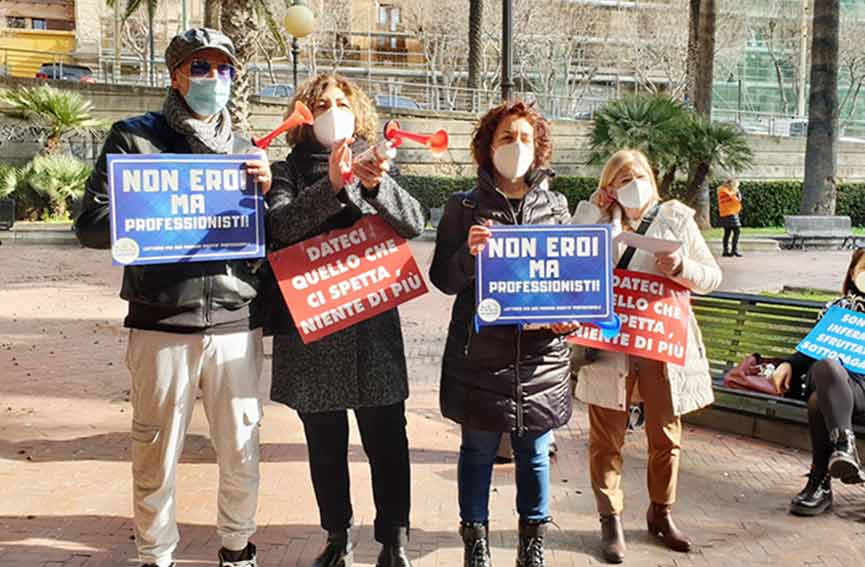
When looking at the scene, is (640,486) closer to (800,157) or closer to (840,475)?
(840,475)

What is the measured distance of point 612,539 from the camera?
4.25m

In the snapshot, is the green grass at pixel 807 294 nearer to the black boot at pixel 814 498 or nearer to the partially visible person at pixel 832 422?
the partially visible person at pixel 832 422

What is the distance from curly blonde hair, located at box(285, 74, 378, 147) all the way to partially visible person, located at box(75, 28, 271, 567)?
0.21 m

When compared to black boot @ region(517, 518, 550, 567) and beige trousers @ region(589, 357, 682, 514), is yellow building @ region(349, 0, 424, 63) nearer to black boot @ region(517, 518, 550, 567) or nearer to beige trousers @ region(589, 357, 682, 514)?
beige trousers @ region(589, 357, 682, 514)

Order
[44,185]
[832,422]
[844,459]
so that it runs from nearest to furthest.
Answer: [844,459], [832,422], [44,185]

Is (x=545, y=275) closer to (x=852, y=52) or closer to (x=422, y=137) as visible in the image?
(x=422, y=137)

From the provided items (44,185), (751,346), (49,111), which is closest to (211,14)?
(751,346)

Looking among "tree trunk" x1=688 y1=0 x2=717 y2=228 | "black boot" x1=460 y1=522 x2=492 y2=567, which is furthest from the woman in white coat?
"tree trunk" x1=688 y1=0 x2=717 y2=228

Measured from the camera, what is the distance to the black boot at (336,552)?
3.95 metres

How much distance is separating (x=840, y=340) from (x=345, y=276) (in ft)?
8.88

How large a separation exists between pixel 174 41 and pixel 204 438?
10.9ft

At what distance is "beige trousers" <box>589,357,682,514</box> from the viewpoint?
4.27 metres

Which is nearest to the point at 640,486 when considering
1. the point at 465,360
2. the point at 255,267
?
the point at 465,360

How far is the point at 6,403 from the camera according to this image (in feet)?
23.7
